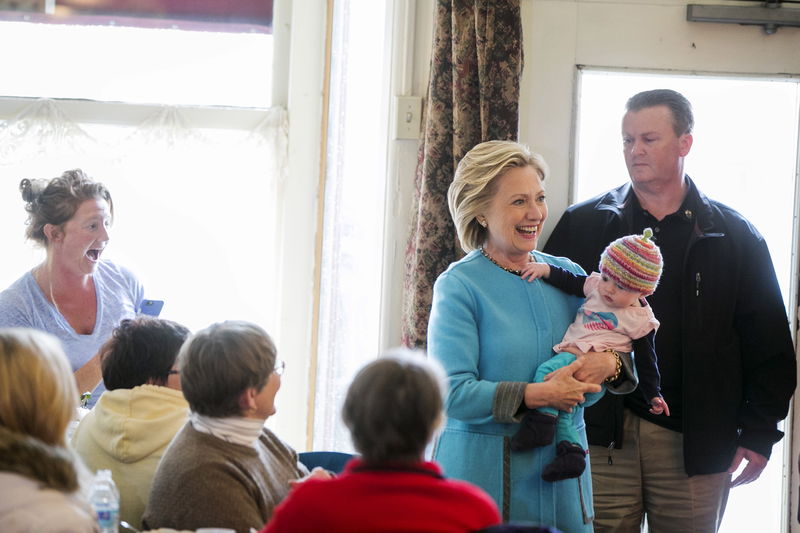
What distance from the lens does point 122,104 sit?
3.56 m

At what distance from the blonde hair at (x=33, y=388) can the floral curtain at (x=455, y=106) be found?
1.65 metres

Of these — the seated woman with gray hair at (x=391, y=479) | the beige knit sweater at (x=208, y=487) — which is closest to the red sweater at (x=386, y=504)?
the seated woman with gray hair at (x=391, y=479)

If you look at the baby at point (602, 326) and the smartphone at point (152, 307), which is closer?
the baby at point (602, 326)

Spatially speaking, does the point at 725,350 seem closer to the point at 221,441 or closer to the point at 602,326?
the point at 602,326

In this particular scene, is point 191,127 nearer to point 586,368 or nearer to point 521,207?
point 521,207

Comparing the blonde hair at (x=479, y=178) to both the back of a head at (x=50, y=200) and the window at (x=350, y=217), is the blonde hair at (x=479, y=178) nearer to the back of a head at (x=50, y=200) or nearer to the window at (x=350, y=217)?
the window at (x=350, y=217)

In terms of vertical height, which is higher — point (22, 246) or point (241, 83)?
point (241, 83)

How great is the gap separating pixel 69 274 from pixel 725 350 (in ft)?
7.18

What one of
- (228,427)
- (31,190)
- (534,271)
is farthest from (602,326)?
(31,190)

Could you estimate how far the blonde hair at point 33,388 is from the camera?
1582 millimetres

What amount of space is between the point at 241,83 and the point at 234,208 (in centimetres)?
52

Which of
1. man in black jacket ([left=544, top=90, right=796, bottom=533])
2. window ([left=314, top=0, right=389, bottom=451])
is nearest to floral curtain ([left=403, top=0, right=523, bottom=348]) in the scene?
window ([left=314, top=0, right=389, bottom=451])

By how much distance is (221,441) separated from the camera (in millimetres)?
1933

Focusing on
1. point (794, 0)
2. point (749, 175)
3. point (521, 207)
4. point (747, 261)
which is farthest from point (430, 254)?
point (794, 0)
